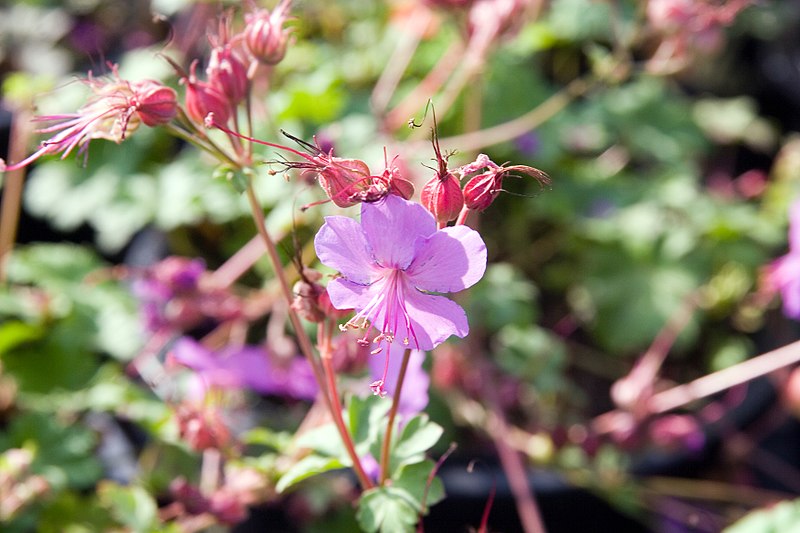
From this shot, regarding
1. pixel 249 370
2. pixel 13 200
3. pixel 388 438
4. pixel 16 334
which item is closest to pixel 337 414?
pixel 388 438

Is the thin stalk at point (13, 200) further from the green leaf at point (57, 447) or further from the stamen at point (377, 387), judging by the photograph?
the stamen at point (377, 387)

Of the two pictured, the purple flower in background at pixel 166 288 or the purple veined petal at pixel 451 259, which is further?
the purple flower in background at pixel 166 288

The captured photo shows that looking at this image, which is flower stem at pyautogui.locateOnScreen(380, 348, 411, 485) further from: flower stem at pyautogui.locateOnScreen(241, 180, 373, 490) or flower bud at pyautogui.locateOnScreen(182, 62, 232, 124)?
flower bud at pyautogui.locateOnScreen(182, 62, 232, 124)

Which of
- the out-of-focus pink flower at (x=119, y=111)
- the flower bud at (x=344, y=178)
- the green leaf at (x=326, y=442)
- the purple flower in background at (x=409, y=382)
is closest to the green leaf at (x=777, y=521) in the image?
the purple flower in background at (x=409, y=382)

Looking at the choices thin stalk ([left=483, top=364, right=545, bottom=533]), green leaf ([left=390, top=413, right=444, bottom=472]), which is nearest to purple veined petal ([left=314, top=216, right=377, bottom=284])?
green leaf ([left=390, top=413, right=444, bottom=472])

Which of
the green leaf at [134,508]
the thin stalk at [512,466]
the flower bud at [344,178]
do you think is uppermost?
the flower bud at [344,178]

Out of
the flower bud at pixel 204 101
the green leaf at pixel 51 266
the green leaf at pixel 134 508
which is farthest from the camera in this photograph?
the green leaf at pixel 51 266

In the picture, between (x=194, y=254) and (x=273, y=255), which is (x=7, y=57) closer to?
(x=194, y=254)

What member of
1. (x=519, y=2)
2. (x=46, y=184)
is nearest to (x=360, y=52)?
(x=519, y=2)
